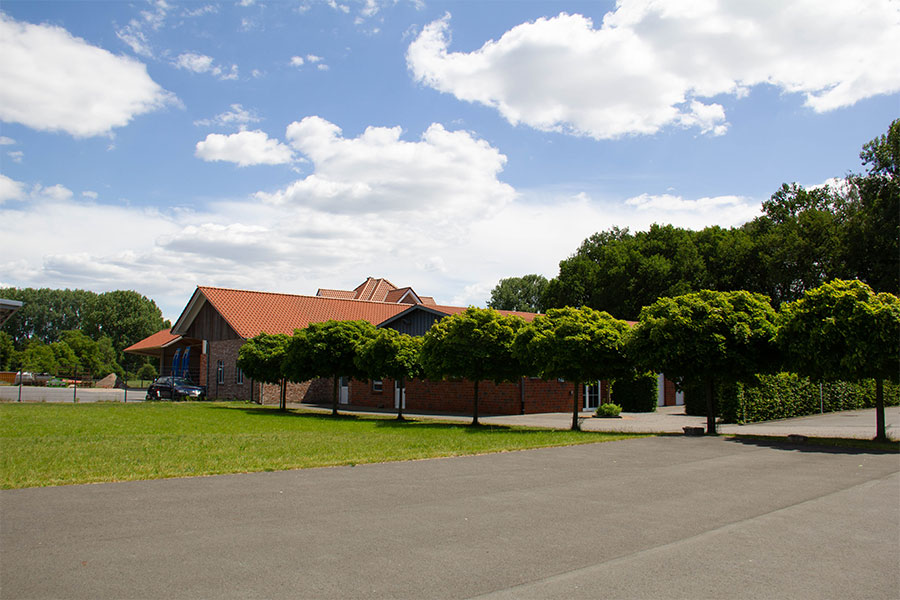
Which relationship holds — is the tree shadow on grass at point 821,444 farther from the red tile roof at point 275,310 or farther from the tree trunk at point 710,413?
the red tile roof at point 275,310

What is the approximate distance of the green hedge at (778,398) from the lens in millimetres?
22719

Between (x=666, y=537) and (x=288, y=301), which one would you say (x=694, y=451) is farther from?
(x=288, y=301)

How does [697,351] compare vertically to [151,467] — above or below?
above

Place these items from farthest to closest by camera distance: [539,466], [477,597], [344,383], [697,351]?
[344,383], [697,351], [539,466], [477,597]

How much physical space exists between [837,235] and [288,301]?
3753 centimetres

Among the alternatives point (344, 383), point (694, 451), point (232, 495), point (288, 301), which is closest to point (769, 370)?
point (694, 451)

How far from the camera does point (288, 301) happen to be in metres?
43.8

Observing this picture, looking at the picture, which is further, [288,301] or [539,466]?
[288,301]

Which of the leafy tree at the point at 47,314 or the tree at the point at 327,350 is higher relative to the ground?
the leafy tree at the point at 47,314

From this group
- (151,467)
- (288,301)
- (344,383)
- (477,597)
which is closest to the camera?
(477,597)

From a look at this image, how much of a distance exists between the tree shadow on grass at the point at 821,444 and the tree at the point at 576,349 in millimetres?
4181

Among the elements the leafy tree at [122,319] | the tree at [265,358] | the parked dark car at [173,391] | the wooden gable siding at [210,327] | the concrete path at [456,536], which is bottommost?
the parked dark car at [173,391]

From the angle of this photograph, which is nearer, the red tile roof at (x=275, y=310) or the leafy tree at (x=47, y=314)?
the red tile roof at (x=275, y=310)

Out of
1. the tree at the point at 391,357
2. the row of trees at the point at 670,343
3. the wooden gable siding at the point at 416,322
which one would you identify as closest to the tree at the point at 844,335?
the row of trees at the point at 670,343
